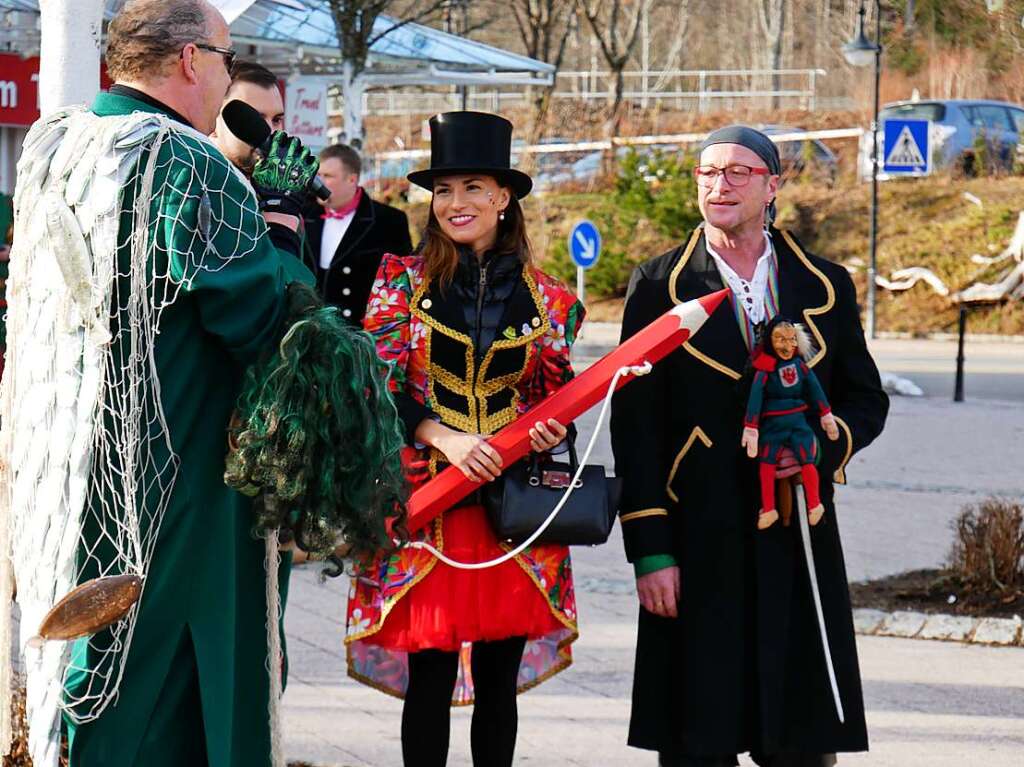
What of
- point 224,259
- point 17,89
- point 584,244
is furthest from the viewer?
point 584,244

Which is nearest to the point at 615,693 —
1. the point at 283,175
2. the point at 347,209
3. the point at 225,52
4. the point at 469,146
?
the point at 469,146

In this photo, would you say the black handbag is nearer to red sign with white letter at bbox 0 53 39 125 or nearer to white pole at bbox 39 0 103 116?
white pole at bbox 39 0 103 116

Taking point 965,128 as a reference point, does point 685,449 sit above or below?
below

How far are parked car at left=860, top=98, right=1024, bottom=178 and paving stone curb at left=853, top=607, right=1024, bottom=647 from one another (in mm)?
21956

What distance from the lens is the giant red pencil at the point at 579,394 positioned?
3838 mm

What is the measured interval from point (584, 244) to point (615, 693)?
13373mm

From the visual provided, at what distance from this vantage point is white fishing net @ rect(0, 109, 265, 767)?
312 centimetres

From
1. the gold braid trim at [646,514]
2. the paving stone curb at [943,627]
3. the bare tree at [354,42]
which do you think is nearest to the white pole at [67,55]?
the gold braid trim at [646,514]

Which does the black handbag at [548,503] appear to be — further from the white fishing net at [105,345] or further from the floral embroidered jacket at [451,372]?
the white fishing net at [105,345]

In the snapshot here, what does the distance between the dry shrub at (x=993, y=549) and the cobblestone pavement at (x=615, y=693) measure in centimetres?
63

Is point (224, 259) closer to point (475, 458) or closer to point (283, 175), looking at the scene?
point (283, 175)

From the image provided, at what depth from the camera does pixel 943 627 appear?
6.91m

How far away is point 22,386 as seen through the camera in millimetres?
3309

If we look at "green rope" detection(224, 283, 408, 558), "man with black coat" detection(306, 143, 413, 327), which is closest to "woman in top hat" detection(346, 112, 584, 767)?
"green rope" detection(224, 283, 408, 558)
